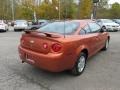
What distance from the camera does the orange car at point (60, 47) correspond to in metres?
4.90

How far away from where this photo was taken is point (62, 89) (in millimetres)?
4691

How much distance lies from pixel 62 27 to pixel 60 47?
50.8 inches

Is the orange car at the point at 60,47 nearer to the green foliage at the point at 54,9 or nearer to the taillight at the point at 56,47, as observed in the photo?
the taillight at the point at 56,47

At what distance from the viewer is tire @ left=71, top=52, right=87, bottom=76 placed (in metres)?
5.52

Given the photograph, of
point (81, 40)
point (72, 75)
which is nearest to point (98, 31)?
point (81, 40)

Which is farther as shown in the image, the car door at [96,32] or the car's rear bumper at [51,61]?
the car door at [96,32]

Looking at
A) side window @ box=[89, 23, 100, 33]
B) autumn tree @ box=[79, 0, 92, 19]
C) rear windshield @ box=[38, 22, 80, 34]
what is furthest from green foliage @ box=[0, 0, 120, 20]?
rear windshield @ box=[38, 22, 80, 34]

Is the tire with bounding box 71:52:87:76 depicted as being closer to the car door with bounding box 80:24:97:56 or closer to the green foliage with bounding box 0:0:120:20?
the car door with bounding box 80:24:97:56

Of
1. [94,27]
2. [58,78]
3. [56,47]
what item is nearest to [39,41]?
[56,47]

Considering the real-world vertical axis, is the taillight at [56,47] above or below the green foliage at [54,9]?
below

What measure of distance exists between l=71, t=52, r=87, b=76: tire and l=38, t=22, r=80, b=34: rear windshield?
2.43 ft

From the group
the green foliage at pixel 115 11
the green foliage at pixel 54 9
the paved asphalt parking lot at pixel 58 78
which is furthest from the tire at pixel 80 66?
the green foliage at pixel 115 11

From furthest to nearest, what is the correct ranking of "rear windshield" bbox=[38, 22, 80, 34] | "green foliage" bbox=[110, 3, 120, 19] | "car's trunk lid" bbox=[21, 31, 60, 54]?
"green foliage" bbox=[110, 3, 120, 19]
"rear windshield" bbox=[38, 22, 80, 34]
"car's trunk lid" bbox=[21, 31, 60, 54]

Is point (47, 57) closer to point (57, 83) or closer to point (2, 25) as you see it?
point (57, 83)
